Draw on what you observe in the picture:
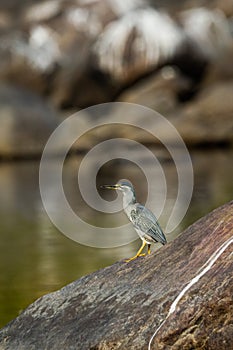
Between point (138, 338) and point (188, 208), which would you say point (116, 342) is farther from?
point (188, 208)

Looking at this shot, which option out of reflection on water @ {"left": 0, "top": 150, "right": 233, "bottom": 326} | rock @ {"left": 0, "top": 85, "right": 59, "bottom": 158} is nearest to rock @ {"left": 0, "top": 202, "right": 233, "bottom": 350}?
reflection on water @ {"left": 0, "top": 150, "right": 233, "bottom": 326}

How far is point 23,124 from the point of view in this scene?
25.8 metres

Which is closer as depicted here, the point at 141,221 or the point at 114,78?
the point at 141,221

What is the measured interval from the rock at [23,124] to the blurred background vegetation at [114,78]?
2 cm

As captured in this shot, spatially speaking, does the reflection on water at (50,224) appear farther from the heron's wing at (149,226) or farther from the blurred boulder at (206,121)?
the heron's wing at (149,226)

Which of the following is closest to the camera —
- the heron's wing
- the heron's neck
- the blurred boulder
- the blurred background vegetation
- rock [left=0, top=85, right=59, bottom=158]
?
the heron's wing

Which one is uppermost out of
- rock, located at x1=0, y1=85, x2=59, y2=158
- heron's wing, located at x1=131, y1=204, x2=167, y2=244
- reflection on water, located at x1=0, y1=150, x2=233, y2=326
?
rock, located at x1=0, y1=85, x2=59, y2=158

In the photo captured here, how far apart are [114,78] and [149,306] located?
83.2 feet

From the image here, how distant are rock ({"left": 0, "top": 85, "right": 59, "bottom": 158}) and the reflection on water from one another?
3.34ft

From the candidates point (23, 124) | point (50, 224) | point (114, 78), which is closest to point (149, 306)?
point (50, 224)

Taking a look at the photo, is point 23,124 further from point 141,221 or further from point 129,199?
point 141,221

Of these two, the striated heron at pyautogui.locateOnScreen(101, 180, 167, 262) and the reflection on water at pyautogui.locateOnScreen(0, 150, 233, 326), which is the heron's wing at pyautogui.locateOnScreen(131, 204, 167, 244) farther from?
the reflection on water at pyautogui.locateOnScreen(0, 150, 233, 326)

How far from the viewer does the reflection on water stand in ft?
33.8

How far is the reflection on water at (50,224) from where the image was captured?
10.3 meters
